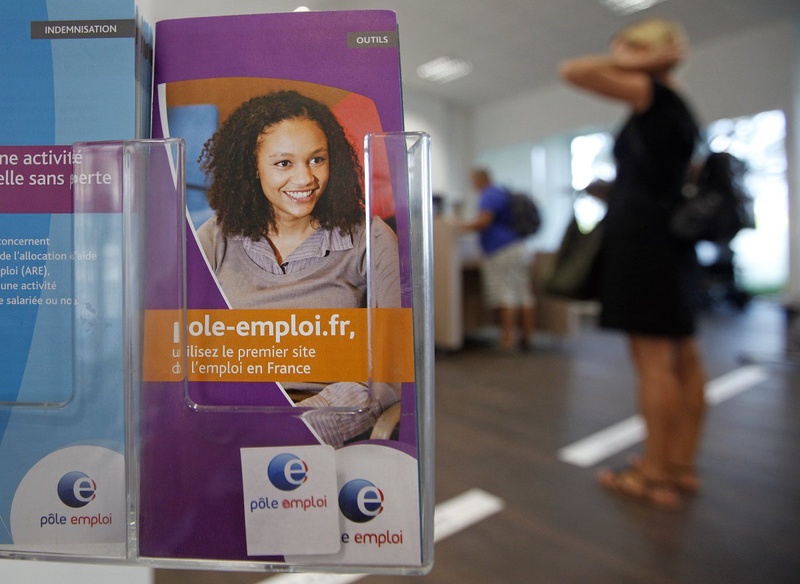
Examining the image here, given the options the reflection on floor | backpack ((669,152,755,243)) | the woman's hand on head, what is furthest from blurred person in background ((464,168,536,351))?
the woman's hand on head

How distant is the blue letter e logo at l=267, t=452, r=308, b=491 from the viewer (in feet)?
0.88

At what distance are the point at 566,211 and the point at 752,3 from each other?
10.3ft

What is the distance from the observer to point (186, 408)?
27 cm

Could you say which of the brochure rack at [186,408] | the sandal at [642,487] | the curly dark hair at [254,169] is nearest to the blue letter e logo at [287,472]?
the brochure rack at [186,408]

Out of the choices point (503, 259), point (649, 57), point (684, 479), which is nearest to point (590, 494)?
point (684, 479)

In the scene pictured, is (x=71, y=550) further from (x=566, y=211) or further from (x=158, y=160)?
(x=566, y=211)

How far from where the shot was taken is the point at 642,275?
1.25 metres

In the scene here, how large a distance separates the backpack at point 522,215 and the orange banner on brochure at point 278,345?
310 cm

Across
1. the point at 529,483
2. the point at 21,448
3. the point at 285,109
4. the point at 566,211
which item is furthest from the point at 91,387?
the point at 566,211

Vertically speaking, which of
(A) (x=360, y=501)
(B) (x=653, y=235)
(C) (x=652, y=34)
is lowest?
(A) (x=360, y=501)

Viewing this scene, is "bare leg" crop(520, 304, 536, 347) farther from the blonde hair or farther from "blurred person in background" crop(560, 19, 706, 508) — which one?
the blonde hair

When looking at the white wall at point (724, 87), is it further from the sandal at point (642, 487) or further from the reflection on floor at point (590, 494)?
the sandal at point (642, 487)

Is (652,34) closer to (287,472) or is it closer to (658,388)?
(658,388)

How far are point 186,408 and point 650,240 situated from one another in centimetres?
122
